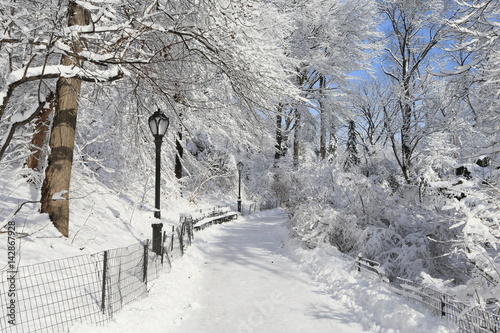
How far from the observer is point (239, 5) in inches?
294

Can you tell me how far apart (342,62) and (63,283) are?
22.0 meters

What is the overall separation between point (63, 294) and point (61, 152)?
329 centimetres

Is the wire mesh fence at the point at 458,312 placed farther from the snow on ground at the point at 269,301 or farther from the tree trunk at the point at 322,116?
the tree trunk at the point at 322,116

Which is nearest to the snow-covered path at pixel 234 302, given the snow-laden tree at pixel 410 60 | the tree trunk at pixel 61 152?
the tree trunk at pixel 61 152

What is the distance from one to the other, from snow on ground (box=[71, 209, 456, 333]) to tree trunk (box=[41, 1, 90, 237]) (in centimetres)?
249

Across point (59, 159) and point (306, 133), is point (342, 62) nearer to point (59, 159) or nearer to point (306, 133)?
point (306, 133)

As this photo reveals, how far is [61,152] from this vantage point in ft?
24.1

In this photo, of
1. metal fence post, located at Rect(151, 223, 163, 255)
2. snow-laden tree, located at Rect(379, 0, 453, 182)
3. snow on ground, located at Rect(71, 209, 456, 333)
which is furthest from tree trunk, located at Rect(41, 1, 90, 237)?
snow-laden tree, located at Rect(379, 0, 453, 182)

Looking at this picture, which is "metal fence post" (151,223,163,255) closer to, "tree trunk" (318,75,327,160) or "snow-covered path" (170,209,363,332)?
"snow-covered path" (170,209,363,332)

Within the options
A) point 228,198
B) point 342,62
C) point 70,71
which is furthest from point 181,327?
point 228,198

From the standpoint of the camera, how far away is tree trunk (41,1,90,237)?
23.6ft

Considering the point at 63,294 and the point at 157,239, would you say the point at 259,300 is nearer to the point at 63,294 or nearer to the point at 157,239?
the point at 157,239

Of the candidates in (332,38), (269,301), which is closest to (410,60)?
(332,38)

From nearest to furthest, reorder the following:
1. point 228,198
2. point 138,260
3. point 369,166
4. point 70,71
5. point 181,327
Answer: point 70,71
point 181,327
point 138,260
point 369,166
point 228,198
